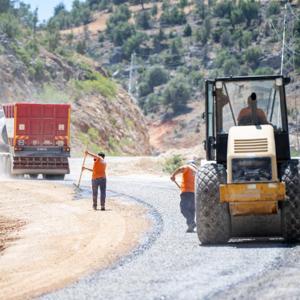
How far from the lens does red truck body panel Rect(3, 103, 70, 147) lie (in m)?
40.4

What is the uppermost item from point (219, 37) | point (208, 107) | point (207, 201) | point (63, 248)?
point (219, 37)

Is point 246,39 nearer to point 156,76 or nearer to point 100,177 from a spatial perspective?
point 156,76

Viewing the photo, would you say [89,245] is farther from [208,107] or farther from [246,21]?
[246,21]

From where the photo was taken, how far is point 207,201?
15508mm

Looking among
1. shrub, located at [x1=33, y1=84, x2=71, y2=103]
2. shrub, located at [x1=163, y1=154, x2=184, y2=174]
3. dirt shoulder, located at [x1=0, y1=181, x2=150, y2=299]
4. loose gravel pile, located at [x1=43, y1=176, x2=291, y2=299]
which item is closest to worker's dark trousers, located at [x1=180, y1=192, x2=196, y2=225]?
loose gravel pile, located at [x1=43, y1=176, x2=291, y2=299]

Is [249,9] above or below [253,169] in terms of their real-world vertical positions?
above

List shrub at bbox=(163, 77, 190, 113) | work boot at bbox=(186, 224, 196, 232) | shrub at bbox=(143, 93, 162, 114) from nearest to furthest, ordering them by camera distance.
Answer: work boot at bbox=(186, 224, 196, 232)
shrub at bbox=(163, 77, 190, 113)
shrub at bbox=(143, 93, 162, 114)

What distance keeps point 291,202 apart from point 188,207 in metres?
4.12

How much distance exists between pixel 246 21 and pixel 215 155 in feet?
360

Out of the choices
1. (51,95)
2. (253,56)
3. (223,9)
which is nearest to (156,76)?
(253,56)

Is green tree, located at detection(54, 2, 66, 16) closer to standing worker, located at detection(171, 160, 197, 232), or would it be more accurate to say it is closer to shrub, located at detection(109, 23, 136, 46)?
shrub, located at detection(109, 23, 136, 46)

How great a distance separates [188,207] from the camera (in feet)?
62.2

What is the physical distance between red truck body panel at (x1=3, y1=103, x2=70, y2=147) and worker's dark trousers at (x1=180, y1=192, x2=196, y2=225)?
72.6 feet

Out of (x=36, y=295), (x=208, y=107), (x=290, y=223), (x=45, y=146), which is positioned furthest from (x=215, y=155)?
(x=45, y=146)
